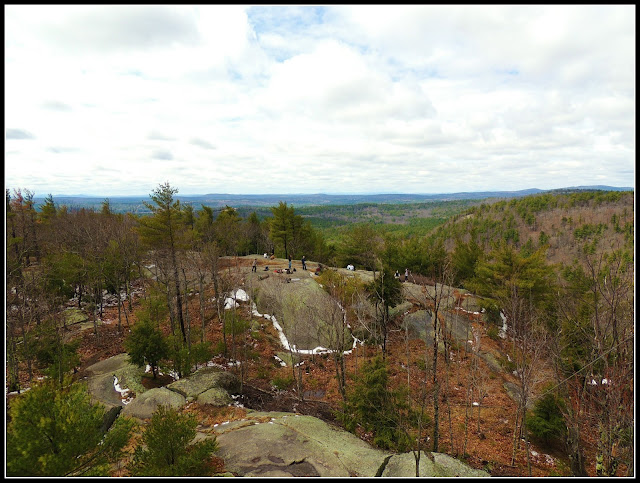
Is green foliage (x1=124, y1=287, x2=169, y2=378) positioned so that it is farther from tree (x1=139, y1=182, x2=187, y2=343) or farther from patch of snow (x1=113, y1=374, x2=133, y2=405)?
tree (x1=139, y1=182, x2=187, y2=343)

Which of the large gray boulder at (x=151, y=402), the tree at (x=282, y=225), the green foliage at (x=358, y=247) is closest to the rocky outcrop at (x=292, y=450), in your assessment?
the large gray boulder at (x=151, y=402)

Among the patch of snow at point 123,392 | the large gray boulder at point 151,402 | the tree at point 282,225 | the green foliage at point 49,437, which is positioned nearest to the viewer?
the green foliage at point 49,437

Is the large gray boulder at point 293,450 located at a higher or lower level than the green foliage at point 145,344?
lower

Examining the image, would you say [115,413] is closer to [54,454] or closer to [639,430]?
[54,454]

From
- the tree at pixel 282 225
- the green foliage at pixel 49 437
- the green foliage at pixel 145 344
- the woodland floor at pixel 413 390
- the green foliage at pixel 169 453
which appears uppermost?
the tree at pixel 282 225

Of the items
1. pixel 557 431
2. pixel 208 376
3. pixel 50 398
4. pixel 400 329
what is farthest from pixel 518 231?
pixel 50 398

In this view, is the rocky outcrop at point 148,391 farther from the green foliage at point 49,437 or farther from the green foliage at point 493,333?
the green foliage at point 493,333
